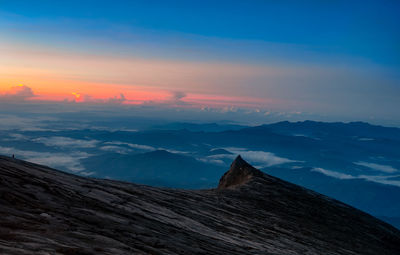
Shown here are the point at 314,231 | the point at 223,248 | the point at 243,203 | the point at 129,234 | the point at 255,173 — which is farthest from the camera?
the point at 255,173

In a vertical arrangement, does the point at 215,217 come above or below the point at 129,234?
below

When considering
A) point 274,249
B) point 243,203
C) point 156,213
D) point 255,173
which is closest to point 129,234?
point 156,213

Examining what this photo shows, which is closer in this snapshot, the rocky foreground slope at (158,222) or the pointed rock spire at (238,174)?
the rocky foreground slope at (158,222)

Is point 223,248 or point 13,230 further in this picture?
point 223,248

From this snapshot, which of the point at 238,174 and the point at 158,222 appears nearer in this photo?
the point at 158,222

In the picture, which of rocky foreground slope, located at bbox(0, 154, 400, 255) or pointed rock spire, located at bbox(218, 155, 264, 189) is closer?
rocky foreground slope, located at bbox(0, 154, 400, 255)

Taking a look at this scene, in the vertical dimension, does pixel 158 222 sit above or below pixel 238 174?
above

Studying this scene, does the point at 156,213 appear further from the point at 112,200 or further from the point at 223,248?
the point at 223,248

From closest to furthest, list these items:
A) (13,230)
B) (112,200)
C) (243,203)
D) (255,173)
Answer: (13,230) → (112,200) → (243,203) → (255,173)
